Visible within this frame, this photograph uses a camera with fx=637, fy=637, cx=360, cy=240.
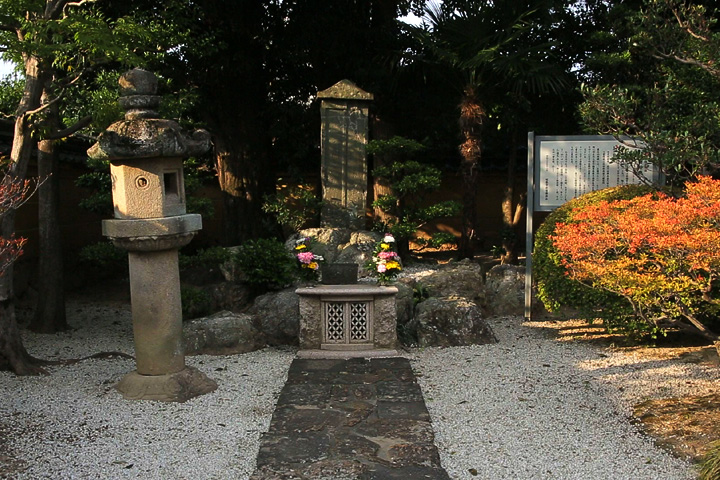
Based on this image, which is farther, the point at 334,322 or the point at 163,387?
the point at 334,322

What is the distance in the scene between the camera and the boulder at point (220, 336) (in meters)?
7.52

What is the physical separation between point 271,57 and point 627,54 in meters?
6.37

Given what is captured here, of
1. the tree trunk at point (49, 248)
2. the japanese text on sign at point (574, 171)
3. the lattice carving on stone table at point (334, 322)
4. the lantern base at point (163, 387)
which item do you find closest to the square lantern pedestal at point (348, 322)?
the lattice carving on stone table at point (334, 322)

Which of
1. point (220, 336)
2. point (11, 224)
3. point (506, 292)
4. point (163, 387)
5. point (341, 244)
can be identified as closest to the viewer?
A: point (163, 387)

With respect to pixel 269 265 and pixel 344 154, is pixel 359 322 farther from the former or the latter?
pixel 344 154

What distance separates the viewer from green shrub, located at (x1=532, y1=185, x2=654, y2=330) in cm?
735

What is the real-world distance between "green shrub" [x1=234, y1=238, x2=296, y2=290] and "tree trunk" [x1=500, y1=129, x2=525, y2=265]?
6439 mm

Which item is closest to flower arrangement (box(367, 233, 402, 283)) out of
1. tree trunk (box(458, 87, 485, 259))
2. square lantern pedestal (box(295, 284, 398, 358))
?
square lantern pedestal (box(295, 284, 398, 358))

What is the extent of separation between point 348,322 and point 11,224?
389 centimetres

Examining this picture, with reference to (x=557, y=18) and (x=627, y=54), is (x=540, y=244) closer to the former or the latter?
(x=627, y=54)

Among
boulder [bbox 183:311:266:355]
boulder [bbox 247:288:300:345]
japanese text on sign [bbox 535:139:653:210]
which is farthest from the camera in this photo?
japanese text on sign [bbox 535:139:653:210]

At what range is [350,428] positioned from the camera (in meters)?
5.05

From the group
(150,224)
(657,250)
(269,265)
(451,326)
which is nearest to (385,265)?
(451,326)

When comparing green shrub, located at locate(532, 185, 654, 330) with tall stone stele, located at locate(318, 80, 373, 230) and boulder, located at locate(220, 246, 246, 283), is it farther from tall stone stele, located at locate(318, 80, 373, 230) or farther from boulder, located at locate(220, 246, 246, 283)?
boulder, located at locate(220, 246, 246, 283)
